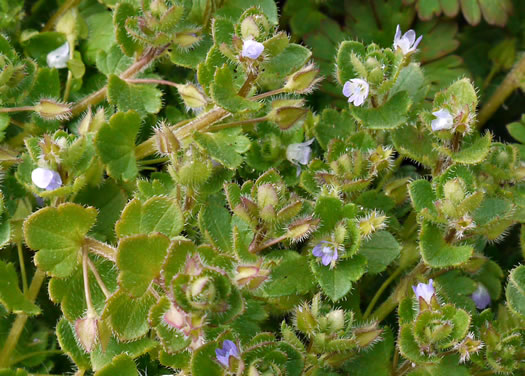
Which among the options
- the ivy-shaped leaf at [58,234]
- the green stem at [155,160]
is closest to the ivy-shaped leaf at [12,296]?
the ivy-shaped leaf at [58,234]

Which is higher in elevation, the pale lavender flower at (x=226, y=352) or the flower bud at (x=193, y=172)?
the flower bud at (x=193, y=172)

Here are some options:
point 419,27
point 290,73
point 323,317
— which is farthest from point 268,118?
point 419,27

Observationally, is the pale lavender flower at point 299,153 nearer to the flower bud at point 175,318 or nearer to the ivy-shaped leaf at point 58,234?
the ivy-shaped leaf at point 58,234

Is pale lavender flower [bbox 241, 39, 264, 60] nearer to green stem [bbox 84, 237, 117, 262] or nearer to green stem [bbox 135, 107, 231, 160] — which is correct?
green stem [bbox 135, 107, 231, 160]

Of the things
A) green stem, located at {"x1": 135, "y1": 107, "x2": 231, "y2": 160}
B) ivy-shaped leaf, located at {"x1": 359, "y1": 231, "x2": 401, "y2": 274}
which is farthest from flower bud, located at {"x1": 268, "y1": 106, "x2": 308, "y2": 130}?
ivy-shaped leaf, located at {"x1": 359, "y1": 231, "x2": 401, "y2": 274}

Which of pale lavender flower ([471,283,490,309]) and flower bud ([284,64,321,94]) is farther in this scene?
pale lavender flower ([471,283,490,309])

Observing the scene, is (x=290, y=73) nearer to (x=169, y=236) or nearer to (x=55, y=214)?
(x=169, y=236)
